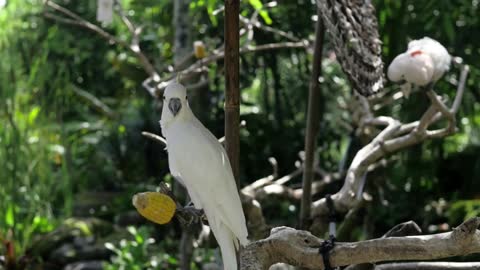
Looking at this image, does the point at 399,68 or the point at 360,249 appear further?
the point at 399,68

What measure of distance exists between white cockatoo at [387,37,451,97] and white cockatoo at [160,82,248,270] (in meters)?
0.80

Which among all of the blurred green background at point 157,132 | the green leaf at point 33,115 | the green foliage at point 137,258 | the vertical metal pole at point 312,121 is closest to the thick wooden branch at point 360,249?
the vertical metal pole at point 312,121

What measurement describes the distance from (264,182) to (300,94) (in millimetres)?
1750

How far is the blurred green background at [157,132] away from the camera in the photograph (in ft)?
11.0

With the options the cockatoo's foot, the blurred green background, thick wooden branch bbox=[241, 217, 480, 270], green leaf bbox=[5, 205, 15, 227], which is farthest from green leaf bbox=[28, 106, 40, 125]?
thick wooden branch bbox=[241, 217, 480, 270]

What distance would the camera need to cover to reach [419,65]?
6.52 ft

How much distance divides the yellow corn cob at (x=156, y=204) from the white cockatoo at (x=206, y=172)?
0.18ft

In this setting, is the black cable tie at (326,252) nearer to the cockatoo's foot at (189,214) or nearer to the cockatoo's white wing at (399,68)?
the cockatoo's foot at (189,214)

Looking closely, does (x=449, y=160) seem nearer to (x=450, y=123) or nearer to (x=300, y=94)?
(x=300, y=94)

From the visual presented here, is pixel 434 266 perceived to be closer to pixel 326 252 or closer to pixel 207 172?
pixel 326 252

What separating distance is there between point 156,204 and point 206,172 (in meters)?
0.13

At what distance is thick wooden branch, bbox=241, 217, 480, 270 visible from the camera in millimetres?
1160

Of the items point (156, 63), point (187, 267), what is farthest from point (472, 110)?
point (187, 267)

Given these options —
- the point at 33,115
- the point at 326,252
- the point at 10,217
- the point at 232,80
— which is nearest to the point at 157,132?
the point at 33,115
